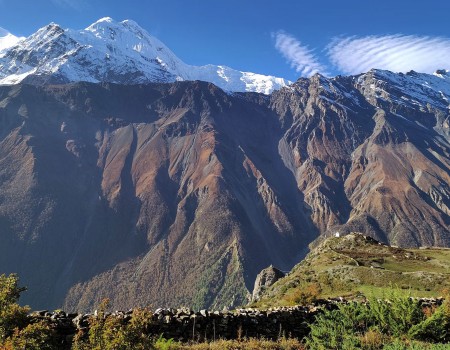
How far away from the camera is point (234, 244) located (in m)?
199

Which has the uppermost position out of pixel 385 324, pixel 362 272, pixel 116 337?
pixel 362 272

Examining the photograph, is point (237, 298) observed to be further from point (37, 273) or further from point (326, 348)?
point (326, 348)

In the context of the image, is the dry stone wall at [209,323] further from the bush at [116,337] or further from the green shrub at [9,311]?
the bush at [116,337]

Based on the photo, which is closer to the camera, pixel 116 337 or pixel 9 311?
pixel 116 337

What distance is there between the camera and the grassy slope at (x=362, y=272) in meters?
32.7

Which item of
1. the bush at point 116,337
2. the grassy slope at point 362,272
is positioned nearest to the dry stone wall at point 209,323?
the bush at point 116,337

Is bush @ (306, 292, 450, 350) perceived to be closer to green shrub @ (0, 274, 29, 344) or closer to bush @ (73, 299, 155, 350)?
bush @ (73, 299, 155, 350)

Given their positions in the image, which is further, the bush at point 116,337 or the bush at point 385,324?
the bush at point 385,324

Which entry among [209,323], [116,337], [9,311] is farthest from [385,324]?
[9,311]

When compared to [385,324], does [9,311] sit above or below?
above

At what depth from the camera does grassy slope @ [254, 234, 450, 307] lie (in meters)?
32.7

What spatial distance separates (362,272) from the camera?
36.9 m

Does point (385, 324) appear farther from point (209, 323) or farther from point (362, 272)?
point (362, 272)

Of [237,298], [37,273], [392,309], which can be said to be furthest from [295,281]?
[37,273]
